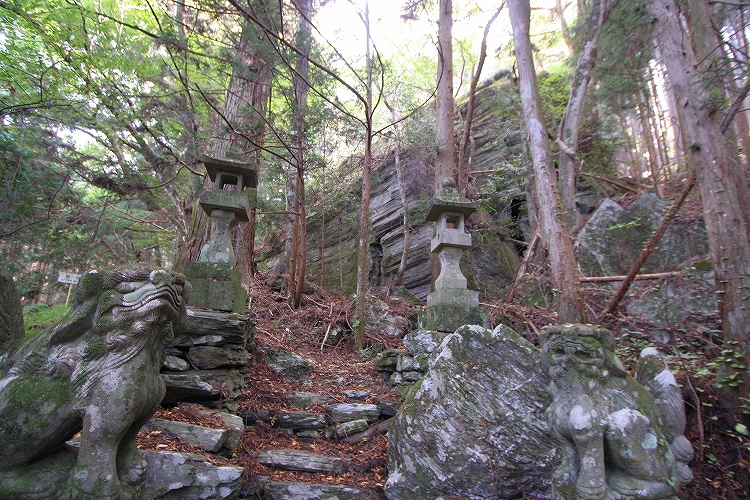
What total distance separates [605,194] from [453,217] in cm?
645

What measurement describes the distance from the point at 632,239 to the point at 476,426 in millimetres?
5850

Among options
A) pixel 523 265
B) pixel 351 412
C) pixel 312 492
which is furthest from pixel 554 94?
pixel 312 492

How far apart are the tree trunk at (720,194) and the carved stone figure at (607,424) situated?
5.79 feet

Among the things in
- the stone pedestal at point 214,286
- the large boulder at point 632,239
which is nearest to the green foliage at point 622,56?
the large boulder at point 632,239

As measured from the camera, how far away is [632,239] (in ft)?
24.6

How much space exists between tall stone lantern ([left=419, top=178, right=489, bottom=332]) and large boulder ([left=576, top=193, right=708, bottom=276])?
290 cm

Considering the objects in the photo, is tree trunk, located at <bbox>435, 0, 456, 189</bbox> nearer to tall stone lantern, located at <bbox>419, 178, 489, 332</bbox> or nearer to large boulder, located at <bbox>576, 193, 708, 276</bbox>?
tall stone lantern, located at <bbox>419, 178, 489, 332</bbox>

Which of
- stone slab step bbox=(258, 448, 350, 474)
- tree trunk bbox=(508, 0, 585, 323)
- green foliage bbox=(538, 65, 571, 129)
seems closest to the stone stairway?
stone slab step bbox=(258, 448, 350, 474)

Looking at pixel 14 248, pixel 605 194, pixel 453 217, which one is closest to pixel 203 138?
pixel 14 248

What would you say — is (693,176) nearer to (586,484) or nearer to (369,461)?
(586,484)

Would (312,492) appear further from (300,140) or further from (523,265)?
(523,265)

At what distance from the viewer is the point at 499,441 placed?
3.36 m

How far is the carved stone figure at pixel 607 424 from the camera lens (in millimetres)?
2297

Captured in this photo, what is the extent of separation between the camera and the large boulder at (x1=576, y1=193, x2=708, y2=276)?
6.60m
